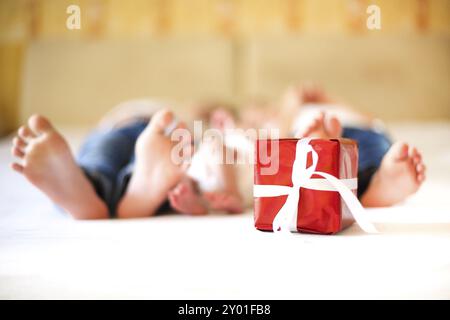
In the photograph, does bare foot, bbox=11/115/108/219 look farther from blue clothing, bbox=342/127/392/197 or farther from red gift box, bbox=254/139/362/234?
blue clothing, bbox=342/127/392/197

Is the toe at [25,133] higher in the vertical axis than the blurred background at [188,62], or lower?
lower

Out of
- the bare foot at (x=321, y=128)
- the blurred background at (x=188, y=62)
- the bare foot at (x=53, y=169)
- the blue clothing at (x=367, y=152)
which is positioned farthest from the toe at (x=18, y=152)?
the blurred background at (x=188, y=62)

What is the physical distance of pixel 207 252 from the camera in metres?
0.65

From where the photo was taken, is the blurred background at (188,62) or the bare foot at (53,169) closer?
the bare foot at (53,169)

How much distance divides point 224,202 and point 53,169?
0.32 meters

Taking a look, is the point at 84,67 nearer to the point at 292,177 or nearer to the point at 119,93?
the point at 119,93

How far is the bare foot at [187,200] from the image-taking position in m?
0.88

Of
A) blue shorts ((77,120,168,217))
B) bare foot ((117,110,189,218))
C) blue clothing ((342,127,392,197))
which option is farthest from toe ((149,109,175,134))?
blue clothing ((342,127,392,197))

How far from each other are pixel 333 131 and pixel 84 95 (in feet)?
5.72

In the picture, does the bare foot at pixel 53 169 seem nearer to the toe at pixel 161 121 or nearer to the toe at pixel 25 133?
the toe at pixel 25 133

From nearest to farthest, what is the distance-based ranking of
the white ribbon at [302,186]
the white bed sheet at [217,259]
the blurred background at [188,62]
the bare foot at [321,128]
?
the white bed sheet at [217,259] < the white ribbon at [302,186] < the bare foot at [321,128] < the blurred background at [188,62]

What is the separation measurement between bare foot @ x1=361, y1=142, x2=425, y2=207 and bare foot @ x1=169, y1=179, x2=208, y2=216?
330 millimetres

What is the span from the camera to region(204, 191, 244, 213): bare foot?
0.92 meters
